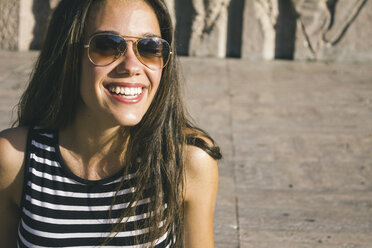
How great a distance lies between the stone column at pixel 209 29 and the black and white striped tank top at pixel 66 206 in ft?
15.5

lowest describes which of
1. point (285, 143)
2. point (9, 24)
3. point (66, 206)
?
point (285, 143)

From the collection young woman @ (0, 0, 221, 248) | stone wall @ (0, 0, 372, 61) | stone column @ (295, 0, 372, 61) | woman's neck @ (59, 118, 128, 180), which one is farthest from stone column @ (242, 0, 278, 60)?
woman's neck @ (59, 118, 128, 180)

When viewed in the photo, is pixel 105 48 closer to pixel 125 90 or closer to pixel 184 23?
pixel 125 90

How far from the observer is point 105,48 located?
1.60 metres

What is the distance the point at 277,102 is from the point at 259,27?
64.2 inches

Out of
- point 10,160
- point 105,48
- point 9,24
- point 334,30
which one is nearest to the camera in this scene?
point 105,48

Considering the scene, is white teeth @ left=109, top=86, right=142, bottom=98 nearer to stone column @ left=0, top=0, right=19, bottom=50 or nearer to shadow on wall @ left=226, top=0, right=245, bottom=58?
shadow on wall @ left=226, top=0, right=245, bottom=58

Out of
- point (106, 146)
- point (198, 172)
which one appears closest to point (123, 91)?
point (106, 146)

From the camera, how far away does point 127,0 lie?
1.67 m

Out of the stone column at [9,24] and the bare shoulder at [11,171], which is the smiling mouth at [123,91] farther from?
the stone column at [9,24]

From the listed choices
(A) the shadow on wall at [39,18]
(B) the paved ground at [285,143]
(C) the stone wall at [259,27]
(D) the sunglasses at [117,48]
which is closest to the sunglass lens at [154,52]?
(D) the sunglasses at [117,48]

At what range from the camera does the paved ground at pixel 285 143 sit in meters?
2.91

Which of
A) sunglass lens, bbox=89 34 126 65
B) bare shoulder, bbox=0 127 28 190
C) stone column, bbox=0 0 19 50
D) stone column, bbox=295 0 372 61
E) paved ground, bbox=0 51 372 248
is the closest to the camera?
sunglass lens, bbox=89 34 126 65

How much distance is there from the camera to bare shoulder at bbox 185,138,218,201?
5.79ft
